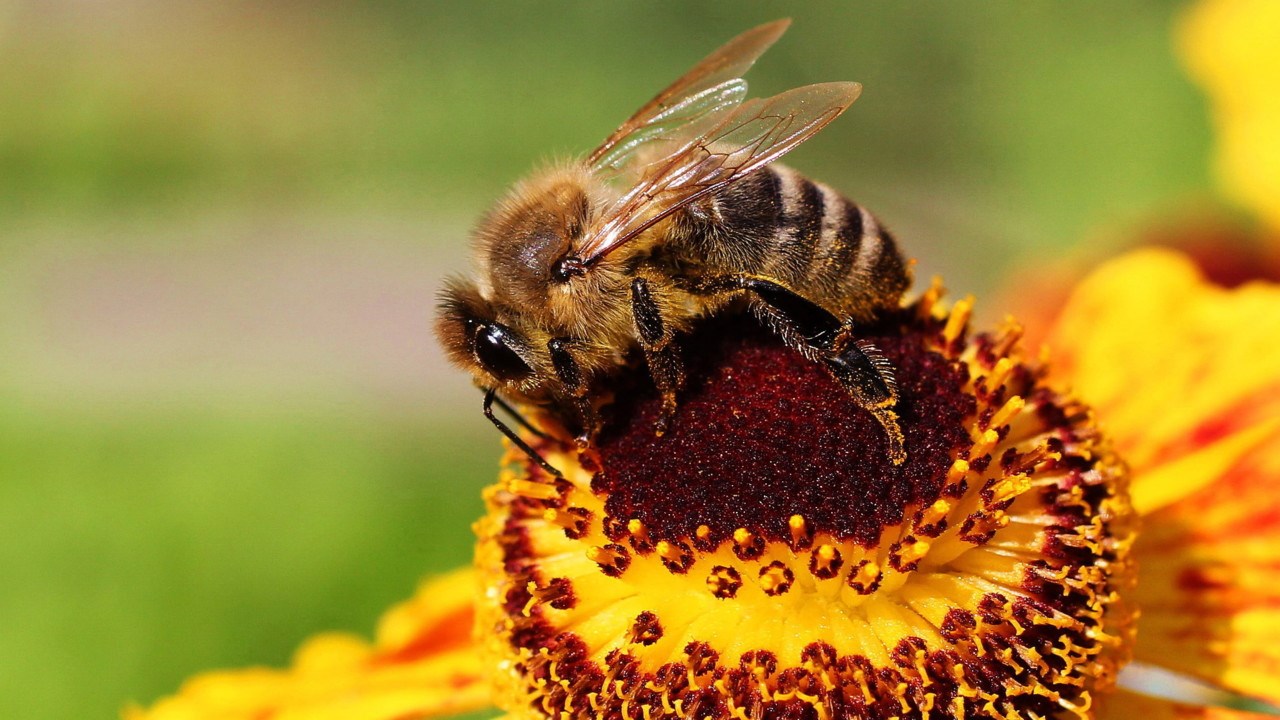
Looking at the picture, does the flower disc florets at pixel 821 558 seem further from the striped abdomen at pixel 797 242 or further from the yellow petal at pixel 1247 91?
the yellow petal at pixel 1247 91

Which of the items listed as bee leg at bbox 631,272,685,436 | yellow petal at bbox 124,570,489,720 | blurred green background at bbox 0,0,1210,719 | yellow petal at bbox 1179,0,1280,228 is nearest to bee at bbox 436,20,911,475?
bee leg at bbox 631,272,685,436

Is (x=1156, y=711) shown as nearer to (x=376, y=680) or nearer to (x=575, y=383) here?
(x=575, y=383)

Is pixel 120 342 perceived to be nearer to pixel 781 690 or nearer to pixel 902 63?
pixel 902 63

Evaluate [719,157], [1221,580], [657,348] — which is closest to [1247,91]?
[1221,580]

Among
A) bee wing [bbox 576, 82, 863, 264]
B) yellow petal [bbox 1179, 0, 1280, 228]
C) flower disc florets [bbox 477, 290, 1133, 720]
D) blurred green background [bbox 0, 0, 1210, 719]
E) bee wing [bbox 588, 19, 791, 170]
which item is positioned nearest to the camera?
flower disc florets [bbox 477, 290, 1133, 720]

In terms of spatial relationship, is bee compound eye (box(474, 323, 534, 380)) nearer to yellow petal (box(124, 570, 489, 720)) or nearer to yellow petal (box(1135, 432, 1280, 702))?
yellow petal (box(124, 570, 489, 720))

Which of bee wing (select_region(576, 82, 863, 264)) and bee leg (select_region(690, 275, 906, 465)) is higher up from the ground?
bee wing (select_region(576, 82, 863, 264))
